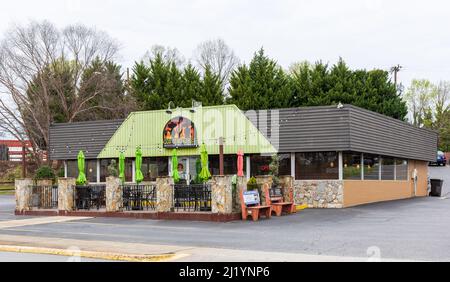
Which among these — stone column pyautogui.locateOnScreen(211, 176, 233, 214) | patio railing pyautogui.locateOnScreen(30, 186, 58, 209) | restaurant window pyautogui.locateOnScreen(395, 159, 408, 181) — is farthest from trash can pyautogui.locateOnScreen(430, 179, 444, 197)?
patio railing pyautogui.locateOnScreen(30, 186, 58, 209)

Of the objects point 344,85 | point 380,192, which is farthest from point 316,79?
point 380,192

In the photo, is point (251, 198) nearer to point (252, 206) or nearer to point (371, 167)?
point (252, 206)

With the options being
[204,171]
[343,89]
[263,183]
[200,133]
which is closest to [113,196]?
[204,171]

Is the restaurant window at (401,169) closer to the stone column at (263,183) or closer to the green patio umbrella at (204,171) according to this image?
the stone column at (263,183)

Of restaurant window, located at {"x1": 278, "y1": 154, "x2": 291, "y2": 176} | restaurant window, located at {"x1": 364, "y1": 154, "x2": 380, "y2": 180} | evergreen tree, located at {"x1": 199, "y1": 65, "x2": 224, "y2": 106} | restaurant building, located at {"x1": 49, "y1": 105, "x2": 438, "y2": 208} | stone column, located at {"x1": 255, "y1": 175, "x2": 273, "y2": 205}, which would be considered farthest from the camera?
evergreen tree, located at {"x1": 199, "y1": 65, "x2": 224, "y2": 106}

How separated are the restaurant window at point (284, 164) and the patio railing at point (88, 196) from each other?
845 centimetres

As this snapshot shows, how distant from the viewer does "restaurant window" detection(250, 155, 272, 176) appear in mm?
27844

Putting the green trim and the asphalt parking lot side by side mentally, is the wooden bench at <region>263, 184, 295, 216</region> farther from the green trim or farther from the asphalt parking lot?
the green trim

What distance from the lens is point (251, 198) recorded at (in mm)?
21375

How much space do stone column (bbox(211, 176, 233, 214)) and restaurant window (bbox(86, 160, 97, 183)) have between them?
13526mm

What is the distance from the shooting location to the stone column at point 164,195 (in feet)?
73.4

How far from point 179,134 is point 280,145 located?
5.70 metres
